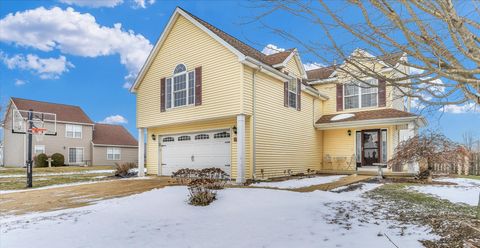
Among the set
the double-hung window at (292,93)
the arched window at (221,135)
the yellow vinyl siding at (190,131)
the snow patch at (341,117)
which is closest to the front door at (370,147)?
the snow patch at (341,117)

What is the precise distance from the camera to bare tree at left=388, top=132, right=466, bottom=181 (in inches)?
474

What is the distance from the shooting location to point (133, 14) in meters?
14.2

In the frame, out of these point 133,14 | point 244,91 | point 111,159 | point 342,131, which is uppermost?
point 133,14

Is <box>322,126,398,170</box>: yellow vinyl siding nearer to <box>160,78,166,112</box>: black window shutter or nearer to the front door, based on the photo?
the front door

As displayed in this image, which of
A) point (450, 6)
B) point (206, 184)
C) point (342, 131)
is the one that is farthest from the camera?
point (342, 131)

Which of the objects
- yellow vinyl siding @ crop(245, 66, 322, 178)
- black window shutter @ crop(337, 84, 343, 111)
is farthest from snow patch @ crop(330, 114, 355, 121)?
yellow vinyl siding @ crop(245, 66, 322, 178)

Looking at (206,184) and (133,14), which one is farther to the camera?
(133,14)

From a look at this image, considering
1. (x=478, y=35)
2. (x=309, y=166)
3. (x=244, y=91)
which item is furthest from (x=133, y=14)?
(x=478, y=35)

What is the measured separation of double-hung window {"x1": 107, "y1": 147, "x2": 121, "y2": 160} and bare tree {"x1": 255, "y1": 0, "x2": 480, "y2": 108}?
35.9m

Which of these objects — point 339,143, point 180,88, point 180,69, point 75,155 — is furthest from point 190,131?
point 75,155

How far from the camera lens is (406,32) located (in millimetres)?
2830

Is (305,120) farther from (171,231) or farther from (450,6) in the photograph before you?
(450,6)

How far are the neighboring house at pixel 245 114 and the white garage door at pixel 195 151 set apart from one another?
0.15 ft

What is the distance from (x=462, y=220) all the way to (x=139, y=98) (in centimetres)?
1457
